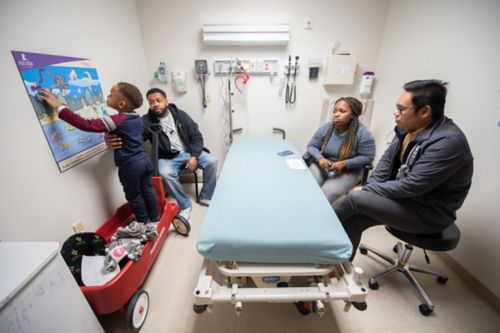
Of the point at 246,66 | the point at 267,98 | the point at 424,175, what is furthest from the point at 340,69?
the point at 424,175

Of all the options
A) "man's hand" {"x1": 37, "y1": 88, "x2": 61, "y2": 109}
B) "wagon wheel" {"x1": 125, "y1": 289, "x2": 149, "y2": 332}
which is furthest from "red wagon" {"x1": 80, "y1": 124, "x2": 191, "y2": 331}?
"man's hand" {"x1": 37, "y1": 88, "x2": 61, "y2": 109}

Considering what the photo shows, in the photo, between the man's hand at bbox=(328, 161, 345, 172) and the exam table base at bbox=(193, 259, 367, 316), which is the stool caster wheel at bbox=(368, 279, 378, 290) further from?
the man's hand at bbox=(328, 161, 345, 172)

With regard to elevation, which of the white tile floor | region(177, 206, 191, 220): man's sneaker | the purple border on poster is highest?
the purple border on poster

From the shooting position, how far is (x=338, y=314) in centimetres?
123

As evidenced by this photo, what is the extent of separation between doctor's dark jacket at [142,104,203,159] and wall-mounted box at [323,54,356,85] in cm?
167

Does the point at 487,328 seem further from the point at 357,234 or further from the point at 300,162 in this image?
the point at 300,162

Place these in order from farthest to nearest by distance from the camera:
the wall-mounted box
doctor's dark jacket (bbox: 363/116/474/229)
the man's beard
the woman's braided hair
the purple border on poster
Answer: the wall-mounted box
the man's beard
the woman's braided hair
the purple border on poster
doctor's dark jacket (bbox: 363/116/474/229)

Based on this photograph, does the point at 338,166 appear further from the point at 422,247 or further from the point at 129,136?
the point at 129,136

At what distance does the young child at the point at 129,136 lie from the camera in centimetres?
128

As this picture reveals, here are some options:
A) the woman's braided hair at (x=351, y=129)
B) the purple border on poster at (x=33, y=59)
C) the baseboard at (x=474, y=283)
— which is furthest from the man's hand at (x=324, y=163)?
the purple border on poster at (x=33, y=59)

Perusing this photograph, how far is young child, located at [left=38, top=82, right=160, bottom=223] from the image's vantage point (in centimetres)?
128

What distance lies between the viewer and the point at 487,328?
1162 mm

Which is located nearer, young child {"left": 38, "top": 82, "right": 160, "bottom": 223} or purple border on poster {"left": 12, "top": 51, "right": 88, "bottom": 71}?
purple border on poster {"left": 12, "top": 51, "right": 88, "bottom": 71}

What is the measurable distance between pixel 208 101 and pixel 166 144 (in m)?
0.76
